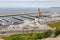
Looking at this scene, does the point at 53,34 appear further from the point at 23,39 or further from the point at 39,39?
the point at 23,39

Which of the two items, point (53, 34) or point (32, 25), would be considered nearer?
point (53, 34)

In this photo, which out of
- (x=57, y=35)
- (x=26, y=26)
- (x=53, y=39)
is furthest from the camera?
(x=26, y=26)

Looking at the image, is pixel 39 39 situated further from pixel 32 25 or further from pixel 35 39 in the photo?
pixel 32 25

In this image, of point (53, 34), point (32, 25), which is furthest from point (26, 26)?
point (53, 34)

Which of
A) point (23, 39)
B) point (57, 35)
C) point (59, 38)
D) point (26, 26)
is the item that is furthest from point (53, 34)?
point (26, 26)

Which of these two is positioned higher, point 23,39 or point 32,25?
point 23,39

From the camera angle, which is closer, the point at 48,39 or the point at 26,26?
the point at 48,39

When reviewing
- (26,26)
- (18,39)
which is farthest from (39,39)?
(26,26)

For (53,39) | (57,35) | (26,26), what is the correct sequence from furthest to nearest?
(26,26), (57,35), (53,39)

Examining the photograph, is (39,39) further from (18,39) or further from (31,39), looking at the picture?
(18,39)
